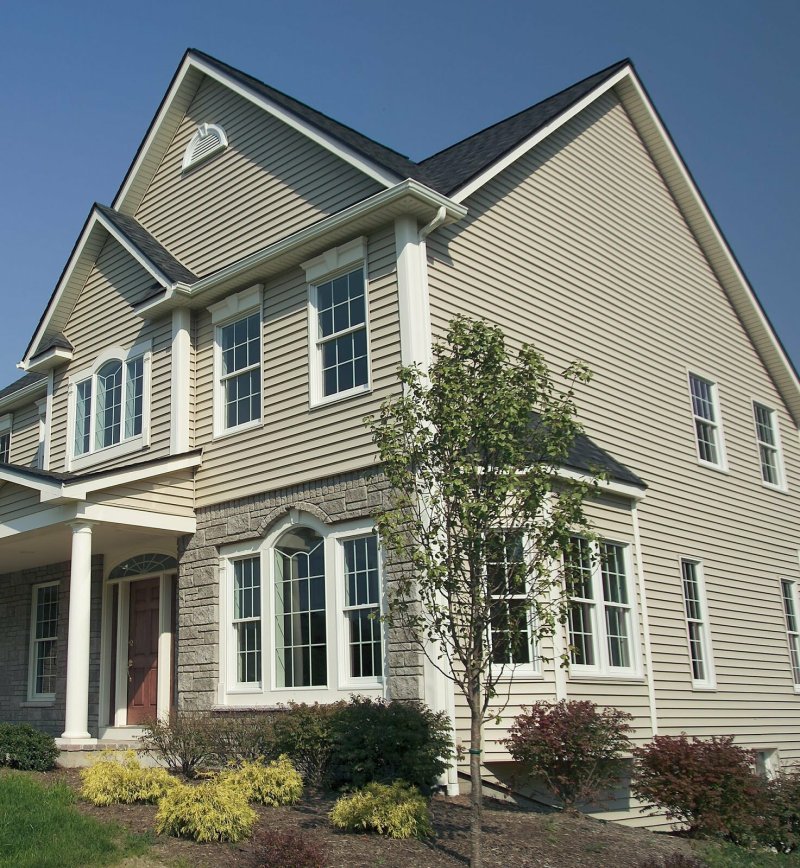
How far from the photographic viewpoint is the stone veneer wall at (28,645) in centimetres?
1692

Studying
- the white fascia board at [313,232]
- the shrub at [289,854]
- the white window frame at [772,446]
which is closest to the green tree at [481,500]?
the shrub at [289,854]

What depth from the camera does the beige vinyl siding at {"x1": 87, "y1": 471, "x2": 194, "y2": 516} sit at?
13.8 meters

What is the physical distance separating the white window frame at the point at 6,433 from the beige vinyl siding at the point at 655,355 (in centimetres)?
1238

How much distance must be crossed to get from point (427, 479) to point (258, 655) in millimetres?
6204

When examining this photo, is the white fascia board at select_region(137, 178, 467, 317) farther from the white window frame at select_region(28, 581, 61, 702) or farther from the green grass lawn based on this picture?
the green grass lawn

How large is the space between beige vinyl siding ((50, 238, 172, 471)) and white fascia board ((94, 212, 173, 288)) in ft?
1.09

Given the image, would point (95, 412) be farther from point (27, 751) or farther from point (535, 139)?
point (535, 139)

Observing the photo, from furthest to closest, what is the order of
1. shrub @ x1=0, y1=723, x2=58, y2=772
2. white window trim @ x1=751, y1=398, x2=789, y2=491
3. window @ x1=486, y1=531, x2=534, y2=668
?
white window trim @ x1=751, y1=398, x2=789, y2=491, shrub @ x1=0, y1=723, x2=58, y2=772, window @ x1=486, y1=531, x2=534, y2=668

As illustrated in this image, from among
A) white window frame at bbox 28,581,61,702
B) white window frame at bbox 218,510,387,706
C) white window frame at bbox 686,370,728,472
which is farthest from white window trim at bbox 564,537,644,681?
white window frame at bbox 28,581,61,702

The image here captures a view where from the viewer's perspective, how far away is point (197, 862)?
8188 millimetres

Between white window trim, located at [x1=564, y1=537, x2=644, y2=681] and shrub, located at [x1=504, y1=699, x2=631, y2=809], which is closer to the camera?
shrub, located at [x1=504, y1=699, x2=631, y2=809]

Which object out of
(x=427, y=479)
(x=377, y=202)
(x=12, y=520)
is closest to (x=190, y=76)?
(x=377, y=202)

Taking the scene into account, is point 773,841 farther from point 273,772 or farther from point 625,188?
point 625,188

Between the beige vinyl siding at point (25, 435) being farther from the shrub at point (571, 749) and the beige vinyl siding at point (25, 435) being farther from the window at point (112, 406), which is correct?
the shrub at point (571, 749)
